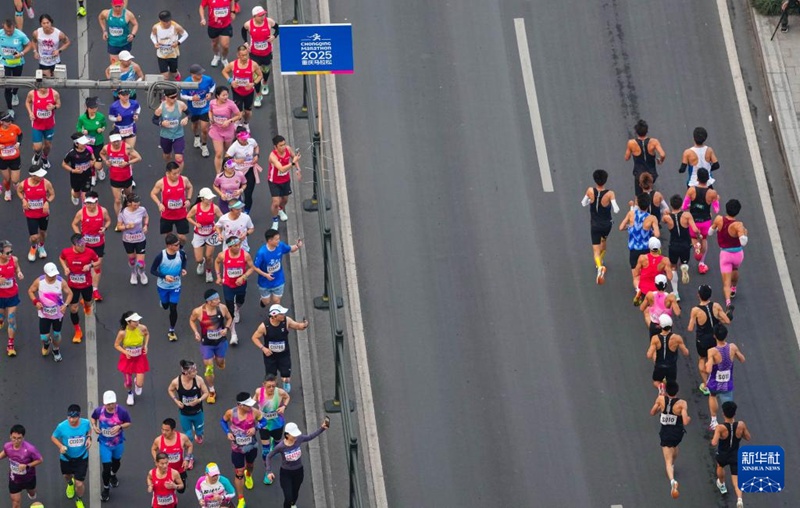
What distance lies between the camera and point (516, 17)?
131ft

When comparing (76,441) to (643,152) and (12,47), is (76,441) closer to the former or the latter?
(12,47)

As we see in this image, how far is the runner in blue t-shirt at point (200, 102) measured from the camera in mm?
35938

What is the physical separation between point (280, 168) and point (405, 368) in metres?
4.00

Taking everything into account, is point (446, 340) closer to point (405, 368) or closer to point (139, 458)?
point (405, 368)

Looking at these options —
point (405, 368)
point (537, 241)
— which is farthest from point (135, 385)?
point (537, 241)

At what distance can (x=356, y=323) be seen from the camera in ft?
115

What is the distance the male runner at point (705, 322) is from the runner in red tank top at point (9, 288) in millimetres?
10621

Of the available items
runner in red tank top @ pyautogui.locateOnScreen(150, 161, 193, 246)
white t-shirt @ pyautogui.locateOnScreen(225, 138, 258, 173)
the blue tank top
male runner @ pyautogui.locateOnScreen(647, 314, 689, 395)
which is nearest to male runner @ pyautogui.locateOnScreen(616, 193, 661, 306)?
the blue tank top

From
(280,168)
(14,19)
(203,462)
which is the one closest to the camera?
(203,462)

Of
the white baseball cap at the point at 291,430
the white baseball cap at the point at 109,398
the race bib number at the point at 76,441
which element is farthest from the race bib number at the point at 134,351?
the white baseball cap at the point at 291,430

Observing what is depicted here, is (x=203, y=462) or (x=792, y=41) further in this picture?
(x=792, y=41)

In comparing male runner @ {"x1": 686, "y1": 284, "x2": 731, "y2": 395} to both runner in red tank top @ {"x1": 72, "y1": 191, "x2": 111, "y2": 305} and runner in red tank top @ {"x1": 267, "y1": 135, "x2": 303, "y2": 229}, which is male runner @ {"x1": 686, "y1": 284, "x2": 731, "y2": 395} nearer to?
runner in red tank top @ {"x1": 267, "y1": 135, "x2": 303, "y2": 229}

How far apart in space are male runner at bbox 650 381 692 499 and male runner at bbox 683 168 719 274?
3637 mm

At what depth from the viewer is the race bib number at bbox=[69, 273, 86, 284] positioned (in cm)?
3378
